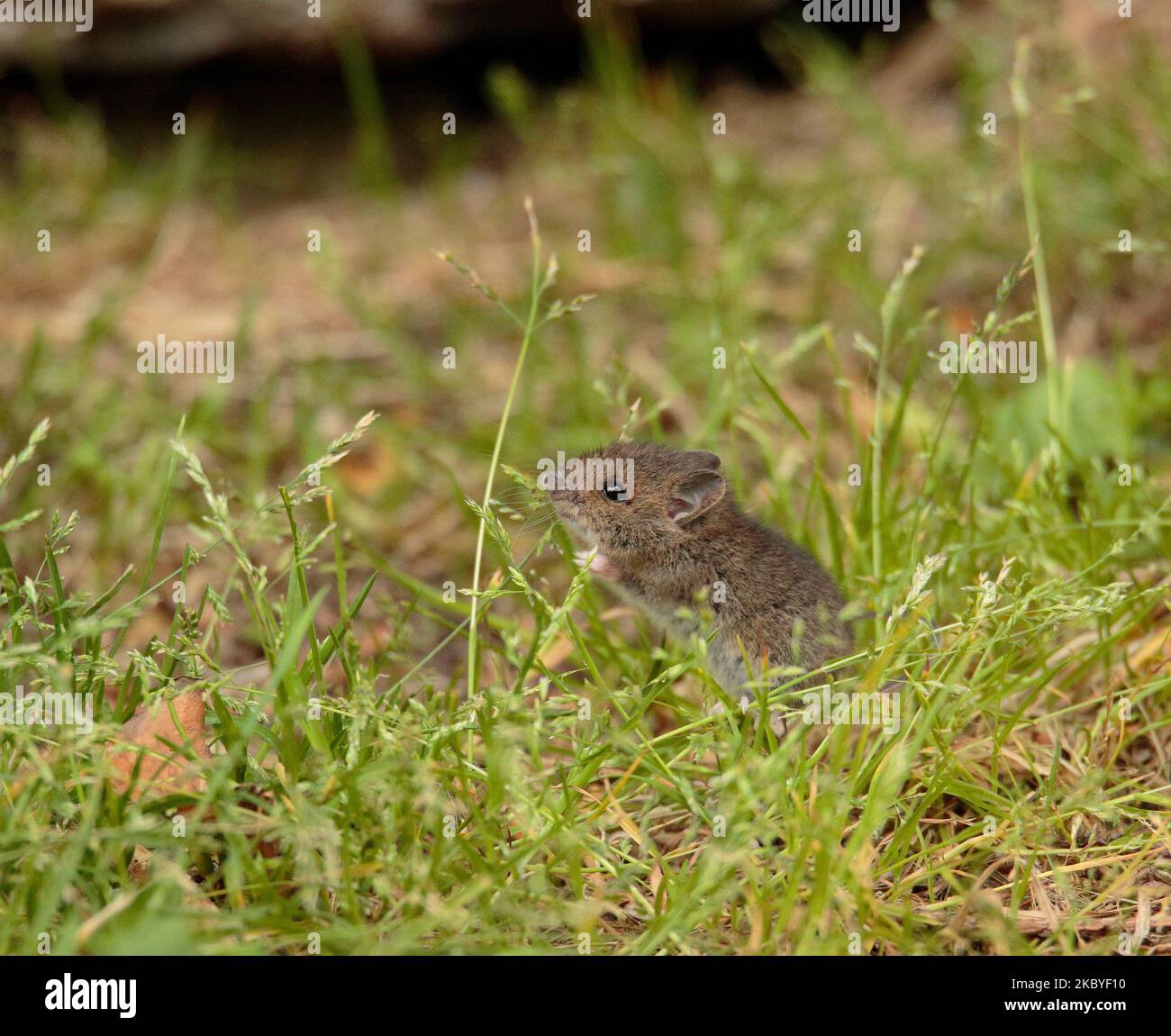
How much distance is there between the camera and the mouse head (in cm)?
407

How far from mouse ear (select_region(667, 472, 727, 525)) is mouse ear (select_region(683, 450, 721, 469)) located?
5cm

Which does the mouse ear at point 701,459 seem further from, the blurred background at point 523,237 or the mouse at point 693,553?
the blurred background at point 523,237

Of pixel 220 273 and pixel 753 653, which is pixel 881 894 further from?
pixel 220 273

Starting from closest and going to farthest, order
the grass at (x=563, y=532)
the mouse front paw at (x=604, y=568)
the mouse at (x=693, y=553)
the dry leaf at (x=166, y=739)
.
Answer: the grass at (x=563, y=532) → the dry leaf at (x=166, y=739) → the mouse at (x=693, y=553) → the mouse front paw at (x=604, y=568)

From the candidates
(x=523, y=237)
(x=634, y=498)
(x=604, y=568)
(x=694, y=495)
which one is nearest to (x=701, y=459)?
(x=694, y=495)

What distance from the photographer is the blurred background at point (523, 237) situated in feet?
17.0

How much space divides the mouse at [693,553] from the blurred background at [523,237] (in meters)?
0.24

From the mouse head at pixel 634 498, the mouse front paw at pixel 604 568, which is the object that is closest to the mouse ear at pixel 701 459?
the mouse head at pixel 634 498

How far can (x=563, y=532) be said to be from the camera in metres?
4.22

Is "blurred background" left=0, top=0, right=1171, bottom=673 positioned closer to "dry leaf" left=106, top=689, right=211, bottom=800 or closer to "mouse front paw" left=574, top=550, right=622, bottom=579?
"mouse front paw" left=574, top=550, right=622, bottom=579

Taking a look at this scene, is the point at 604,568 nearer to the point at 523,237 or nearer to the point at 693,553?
the point at 693,553

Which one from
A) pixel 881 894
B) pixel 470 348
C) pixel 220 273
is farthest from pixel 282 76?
pixel 881 894

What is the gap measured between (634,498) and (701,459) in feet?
0.83
